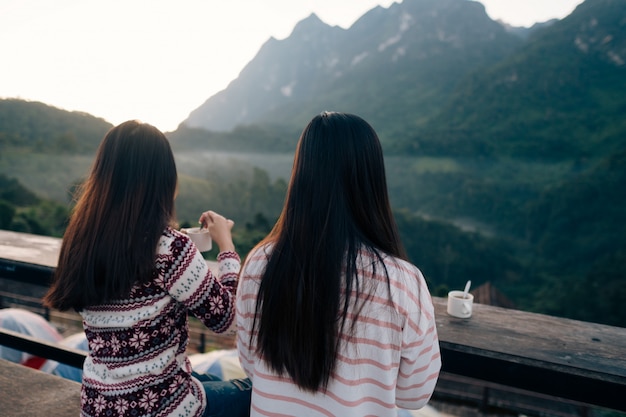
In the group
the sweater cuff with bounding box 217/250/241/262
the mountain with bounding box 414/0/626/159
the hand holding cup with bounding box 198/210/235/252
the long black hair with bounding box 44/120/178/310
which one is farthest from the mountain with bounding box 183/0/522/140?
the long black hair with bounding box 44/120/178/310

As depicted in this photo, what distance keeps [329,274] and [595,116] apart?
6638cm

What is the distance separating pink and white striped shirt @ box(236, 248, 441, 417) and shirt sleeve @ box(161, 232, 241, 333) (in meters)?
0.15

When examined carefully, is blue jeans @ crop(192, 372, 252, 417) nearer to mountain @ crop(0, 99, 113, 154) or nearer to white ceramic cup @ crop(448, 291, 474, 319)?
white ceramic cup @ crop(448, 291, 474, 319)

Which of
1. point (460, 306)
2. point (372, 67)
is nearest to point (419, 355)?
point (460, 306)

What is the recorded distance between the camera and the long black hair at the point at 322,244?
89 cm

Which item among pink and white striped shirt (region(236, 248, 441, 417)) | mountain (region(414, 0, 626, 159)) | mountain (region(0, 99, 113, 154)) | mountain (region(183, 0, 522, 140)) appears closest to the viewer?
pink and white striped shirt (region(236, 248, 441, 417))

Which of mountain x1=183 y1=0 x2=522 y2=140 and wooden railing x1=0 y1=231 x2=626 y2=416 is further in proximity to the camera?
mountain x1=183 y1=0 x2=522 y2=140

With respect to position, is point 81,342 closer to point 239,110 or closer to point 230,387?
point 230,387

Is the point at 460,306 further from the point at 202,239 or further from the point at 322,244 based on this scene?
the point at 202,239

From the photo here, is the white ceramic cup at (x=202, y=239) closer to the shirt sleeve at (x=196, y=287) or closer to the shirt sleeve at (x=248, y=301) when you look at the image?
the shirt sleeve at (x=196, y=287)

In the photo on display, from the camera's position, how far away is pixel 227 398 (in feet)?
4.14

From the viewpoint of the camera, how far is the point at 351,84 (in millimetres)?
87188

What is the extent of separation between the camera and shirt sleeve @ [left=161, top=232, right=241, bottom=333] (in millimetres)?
1049

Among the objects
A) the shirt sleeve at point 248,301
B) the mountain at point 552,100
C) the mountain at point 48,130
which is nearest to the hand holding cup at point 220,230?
the shirt sleeve at point 248,301
